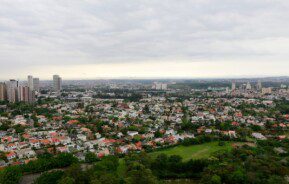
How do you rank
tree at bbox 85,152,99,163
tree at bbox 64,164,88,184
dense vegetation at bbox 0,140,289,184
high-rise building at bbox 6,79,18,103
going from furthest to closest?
high-rise building at bbox 6,79,18,103 < tree at bbox 85,152,99,163 < tree at bbox 64,164,88,184 < dense vegetation at bbox 0,140,289,184

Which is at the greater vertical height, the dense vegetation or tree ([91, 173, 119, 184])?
tree ([91, 173, 119, 184])

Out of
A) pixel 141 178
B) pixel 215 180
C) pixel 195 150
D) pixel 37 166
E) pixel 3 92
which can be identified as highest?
pixel 3 92

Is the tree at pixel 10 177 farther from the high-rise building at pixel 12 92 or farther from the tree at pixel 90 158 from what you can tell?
the high-rise building at pixel 12 92

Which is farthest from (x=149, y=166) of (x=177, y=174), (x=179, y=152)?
(x=179, y=152)

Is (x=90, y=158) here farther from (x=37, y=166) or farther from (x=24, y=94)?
(x=24, y=94)

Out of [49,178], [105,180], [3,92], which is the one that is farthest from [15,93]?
[105,180]

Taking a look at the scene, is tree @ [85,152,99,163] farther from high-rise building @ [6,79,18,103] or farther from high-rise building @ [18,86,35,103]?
high-rise building @ [6,79,18,103]

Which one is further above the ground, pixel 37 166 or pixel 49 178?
pixel 49 178

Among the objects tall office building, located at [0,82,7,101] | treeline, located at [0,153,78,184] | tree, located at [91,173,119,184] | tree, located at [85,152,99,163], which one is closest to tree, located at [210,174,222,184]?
tree, located at [91,173,119,184]

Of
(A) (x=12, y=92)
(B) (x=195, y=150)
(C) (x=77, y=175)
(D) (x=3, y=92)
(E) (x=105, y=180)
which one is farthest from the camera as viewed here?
(D) (x=3, y=92)
